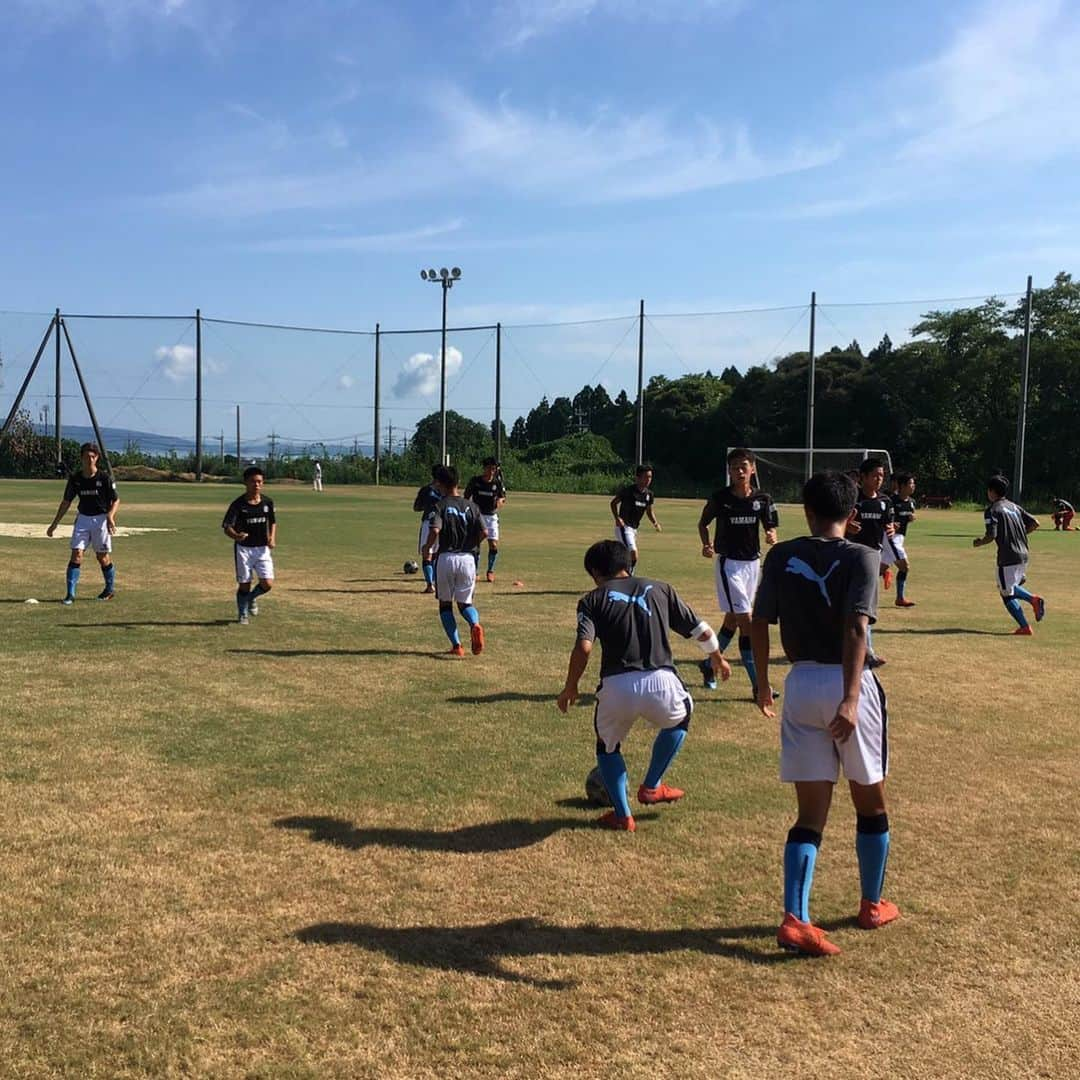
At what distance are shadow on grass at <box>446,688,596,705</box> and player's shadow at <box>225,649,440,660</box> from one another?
1716 mm

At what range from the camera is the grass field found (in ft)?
12.2

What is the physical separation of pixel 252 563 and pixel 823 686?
31.6 feet

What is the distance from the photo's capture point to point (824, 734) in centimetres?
443

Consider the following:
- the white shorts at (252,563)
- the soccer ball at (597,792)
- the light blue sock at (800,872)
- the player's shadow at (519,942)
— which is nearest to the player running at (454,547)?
the white shorts at (252,563)

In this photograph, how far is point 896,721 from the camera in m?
8.38

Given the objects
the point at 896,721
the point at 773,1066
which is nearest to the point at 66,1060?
the point at 773,1066

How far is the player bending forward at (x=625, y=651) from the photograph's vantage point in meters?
5.55

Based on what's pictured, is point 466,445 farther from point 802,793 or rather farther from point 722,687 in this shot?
point 802,793

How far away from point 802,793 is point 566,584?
12.9 metres

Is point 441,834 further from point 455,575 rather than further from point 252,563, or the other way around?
point 252,563

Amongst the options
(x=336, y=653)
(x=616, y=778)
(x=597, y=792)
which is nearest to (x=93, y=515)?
(x=336, y=653)

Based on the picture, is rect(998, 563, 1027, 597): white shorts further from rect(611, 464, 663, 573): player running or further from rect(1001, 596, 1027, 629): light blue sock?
rect(611, 464, 663, 573): player running

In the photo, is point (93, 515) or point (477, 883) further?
point (93, 515)

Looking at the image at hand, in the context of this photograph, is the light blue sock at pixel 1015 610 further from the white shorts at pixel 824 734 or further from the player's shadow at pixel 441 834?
the white shorts at pixel 824 734
